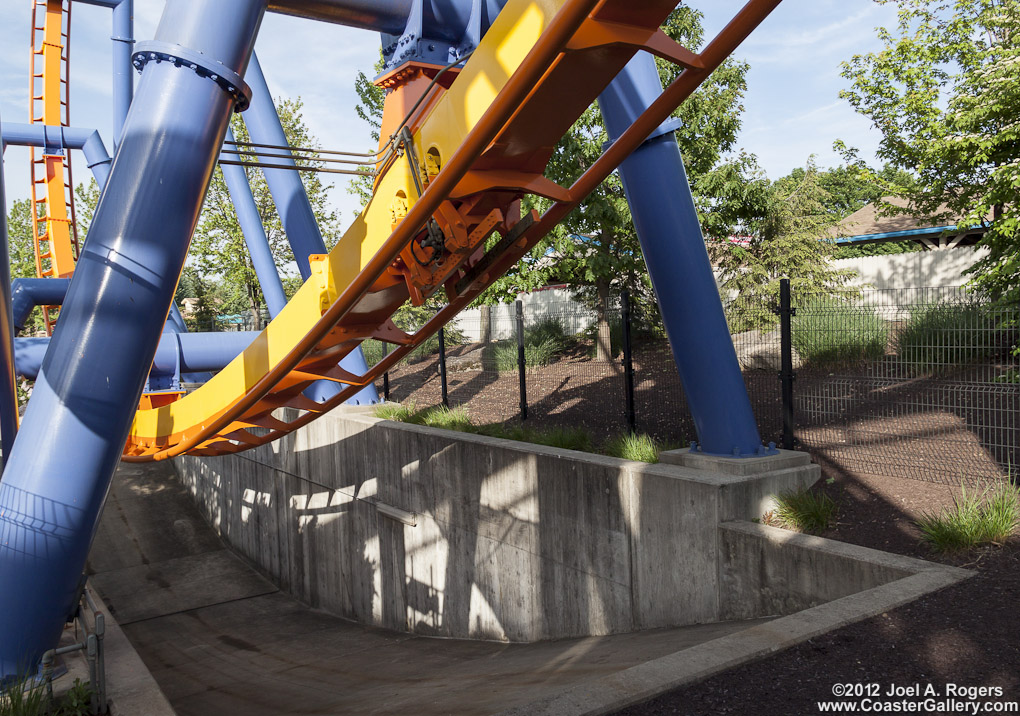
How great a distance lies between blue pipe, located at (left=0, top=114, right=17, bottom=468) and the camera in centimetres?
568

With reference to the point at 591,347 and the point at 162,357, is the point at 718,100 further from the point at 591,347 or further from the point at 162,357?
the point at 162,357

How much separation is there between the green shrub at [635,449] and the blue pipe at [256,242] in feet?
25.2

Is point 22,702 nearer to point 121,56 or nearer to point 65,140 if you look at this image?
point 121,56

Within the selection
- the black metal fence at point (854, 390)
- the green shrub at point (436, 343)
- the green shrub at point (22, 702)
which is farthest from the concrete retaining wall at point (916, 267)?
the green shrub at point (22, 702)

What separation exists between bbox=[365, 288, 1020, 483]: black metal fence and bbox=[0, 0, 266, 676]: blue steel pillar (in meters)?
5.35

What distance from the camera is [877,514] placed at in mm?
6266

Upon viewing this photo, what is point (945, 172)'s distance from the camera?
1276 centimetres

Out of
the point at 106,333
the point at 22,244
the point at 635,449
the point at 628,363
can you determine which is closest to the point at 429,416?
the point at 628,363

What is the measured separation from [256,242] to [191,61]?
9.02 meters

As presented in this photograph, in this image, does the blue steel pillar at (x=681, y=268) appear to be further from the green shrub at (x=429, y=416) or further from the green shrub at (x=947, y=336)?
the green shrub at (x=429, y=416)

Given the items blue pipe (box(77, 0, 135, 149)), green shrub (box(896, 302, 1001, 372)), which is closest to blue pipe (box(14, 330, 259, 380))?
blue pipe (box(77, 0, 135, 149))

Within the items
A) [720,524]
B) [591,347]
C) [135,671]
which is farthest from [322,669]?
[591,347]

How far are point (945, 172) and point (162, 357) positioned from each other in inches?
496

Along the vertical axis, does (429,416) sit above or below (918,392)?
below
